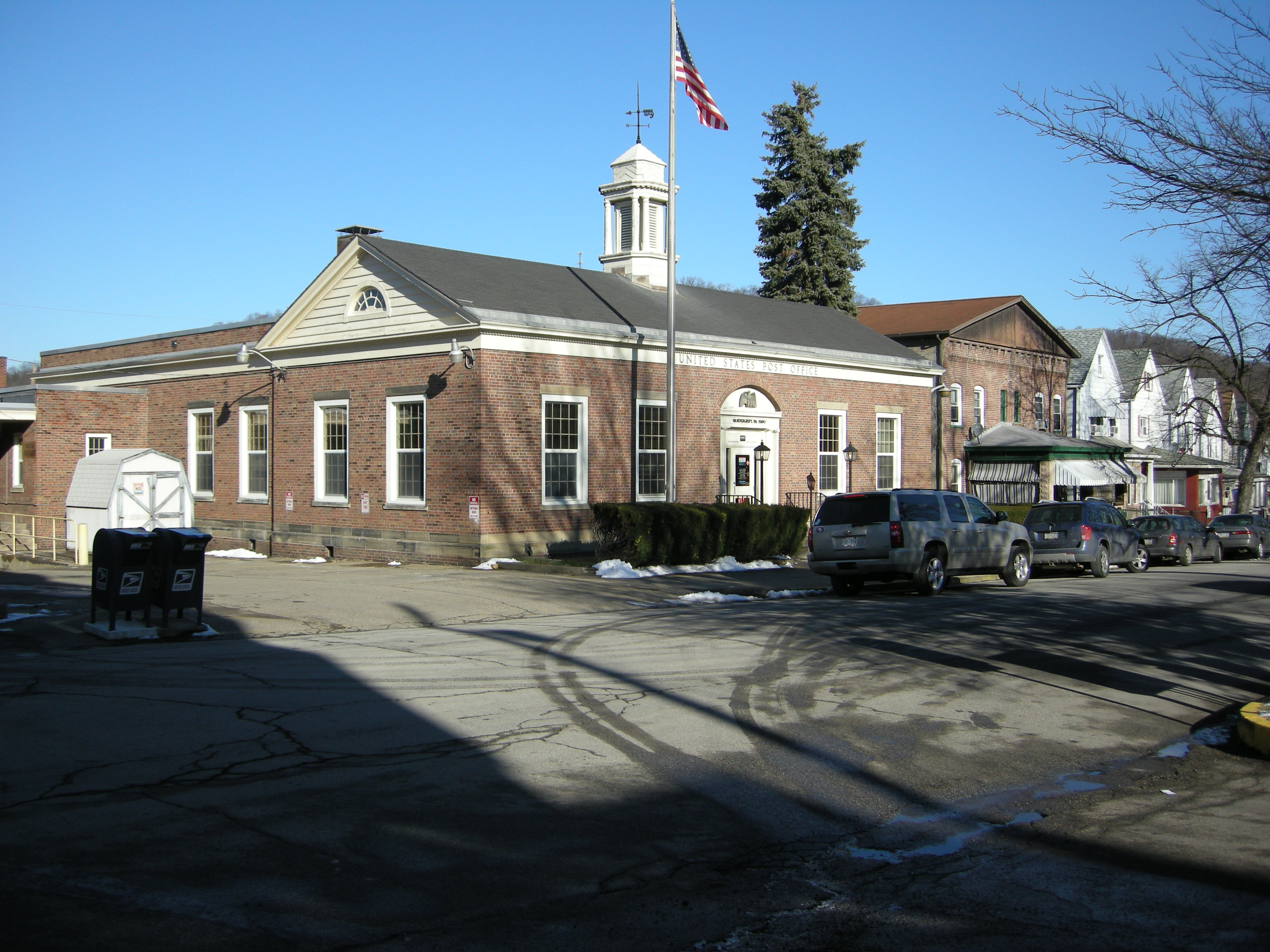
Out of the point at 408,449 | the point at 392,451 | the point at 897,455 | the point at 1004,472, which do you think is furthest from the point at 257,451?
the point at 1004,472

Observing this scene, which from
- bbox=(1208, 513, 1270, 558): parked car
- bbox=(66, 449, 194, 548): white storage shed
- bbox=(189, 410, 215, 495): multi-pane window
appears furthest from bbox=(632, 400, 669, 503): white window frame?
bbox=(1208, 513, 1270, 558): parked car

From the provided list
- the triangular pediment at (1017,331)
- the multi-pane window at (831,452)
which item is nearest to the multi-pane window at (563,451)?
the multi-pane window at (831,452)

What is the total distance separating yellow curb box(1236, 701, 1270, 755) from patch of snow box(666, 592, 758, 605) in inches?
368

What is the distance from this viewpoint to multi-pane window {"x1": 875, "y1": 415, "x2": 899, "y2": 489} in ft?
111

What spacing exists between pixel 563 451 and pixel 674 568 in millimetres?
4095

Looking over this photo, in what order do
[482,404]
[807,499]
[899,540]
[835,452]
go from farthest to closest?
[835,452] → [807,499] → [482,404] → [899,540]

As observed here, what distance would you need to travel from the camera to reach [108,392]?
32.3 metres

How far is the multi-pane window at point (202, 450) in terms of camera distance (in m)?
31.1

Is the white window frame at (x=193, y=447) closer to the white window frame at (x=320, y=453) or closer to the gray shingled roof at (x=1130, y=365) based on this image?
the white window frame at (x=320, y=453)

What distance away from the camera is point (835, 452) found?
32.0 m

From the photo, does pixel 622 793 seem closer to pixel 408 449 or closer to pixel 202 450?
pixel 408 449

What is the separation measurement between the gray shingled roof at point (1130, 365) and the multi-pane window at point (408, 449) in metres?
44.6

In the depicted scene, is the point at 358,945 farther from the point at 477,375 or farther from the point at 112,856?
the point at 477,375

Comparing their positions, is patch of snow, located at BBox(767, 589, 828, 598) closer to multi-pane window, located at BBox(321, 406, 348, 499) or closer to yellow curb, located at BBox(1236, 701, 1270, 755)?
yellow curb, located at BBox(1236, 701, 1270, 755)
